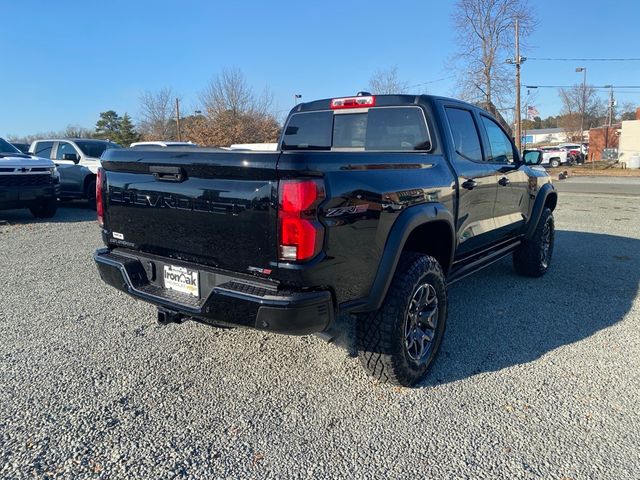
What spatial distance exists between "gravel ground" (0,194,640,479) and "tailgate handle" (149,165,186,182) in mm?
1310

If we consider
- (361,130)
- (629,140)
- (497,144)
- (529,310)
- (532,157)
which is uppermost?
(629,140)

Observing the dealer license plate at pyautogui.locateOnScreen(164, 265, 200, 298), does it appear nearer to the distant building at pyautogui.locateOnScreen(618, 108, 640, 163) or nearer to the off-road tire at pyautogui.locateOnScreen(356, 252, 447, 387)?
the off-road tire at pyautogui.locateOnScreen(356, 252, 447, 387)

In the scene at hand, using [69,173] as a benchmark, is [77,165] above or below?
above

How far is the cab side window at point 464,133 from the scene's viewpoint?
390cm

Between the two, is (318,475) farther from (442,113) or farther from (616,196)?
(616,196)

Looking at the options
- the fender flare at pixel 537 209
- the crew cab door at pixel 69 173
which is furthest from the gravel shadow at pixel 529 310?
the crew cab door at pixel 69 173

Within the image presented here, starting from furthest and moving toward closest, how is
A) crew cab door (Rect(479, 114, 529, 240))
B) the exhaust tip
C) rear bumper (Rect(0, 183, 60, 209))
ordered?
1. rear bumper (Rect(0, 183, 60, 209))
2. crew cab door (Rect(479, 114, 529, 240))
3. the exhaust tip

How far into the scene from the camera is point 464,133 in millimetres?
4094

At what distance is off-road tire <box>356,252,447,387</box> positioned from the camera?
2.86 meters

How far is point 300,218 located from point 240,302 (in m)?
0.55

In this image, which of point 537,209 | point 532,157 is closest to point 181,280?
point 532,157

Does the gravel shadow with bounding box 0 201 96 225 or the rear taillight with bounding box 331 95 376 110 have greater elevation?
the rear taillight with bounding box 331 95 376 110

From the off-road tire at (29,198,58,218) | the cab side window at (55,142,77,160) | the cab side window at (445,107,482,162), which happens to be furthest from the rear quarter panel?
the cab side window at (55,142,77,160)

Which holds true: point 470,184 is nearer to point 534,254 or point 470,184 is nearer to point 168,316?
point 534,254
